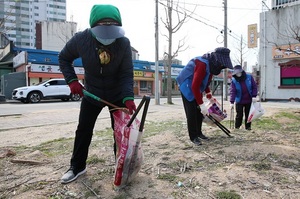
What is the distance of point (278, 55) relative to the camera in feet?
61.3

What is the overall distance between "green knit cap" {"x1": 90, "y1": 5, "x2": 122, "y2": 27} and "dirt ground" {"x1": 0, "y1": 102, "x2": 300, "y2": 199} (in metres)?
1.60

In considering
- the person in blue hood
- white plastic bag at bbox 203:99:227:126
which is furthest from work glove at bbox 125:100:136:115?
the person in blue hood

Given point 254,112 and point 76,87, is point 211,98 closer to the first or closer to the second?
point 254,112

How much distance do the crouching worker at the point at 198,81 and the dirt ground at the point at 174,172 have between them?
1.01 feet

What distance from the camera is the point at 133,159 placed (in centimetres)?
260

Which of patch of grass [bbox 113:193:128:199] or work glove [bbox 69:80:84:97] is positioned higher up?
work glove [bbox 69:80:84:97]

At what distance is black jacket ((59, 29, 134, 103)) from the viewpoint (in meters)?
2.72

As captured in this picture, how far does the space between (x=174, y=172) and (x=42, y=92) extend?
18075 mm

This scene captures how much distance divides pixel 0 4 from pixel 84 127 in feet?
39.7

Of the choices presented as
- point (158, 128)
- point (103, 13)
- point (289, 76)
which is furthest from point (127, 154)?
point (289, 76)

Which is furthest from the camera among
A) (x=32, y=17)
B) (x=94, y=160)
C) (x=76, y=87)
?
(x=32, y=17)

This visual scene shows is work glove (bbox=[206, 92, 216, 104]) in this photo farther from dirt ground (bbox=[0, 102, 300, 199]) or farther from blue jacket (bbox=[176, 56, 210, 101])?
dirt ground (bbox=[0, 102, 300, 199])

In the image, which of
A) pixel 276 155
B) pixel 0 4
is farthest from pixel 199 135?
pixel 0 4

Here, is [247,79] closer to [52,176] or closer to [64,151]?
[64,151]
